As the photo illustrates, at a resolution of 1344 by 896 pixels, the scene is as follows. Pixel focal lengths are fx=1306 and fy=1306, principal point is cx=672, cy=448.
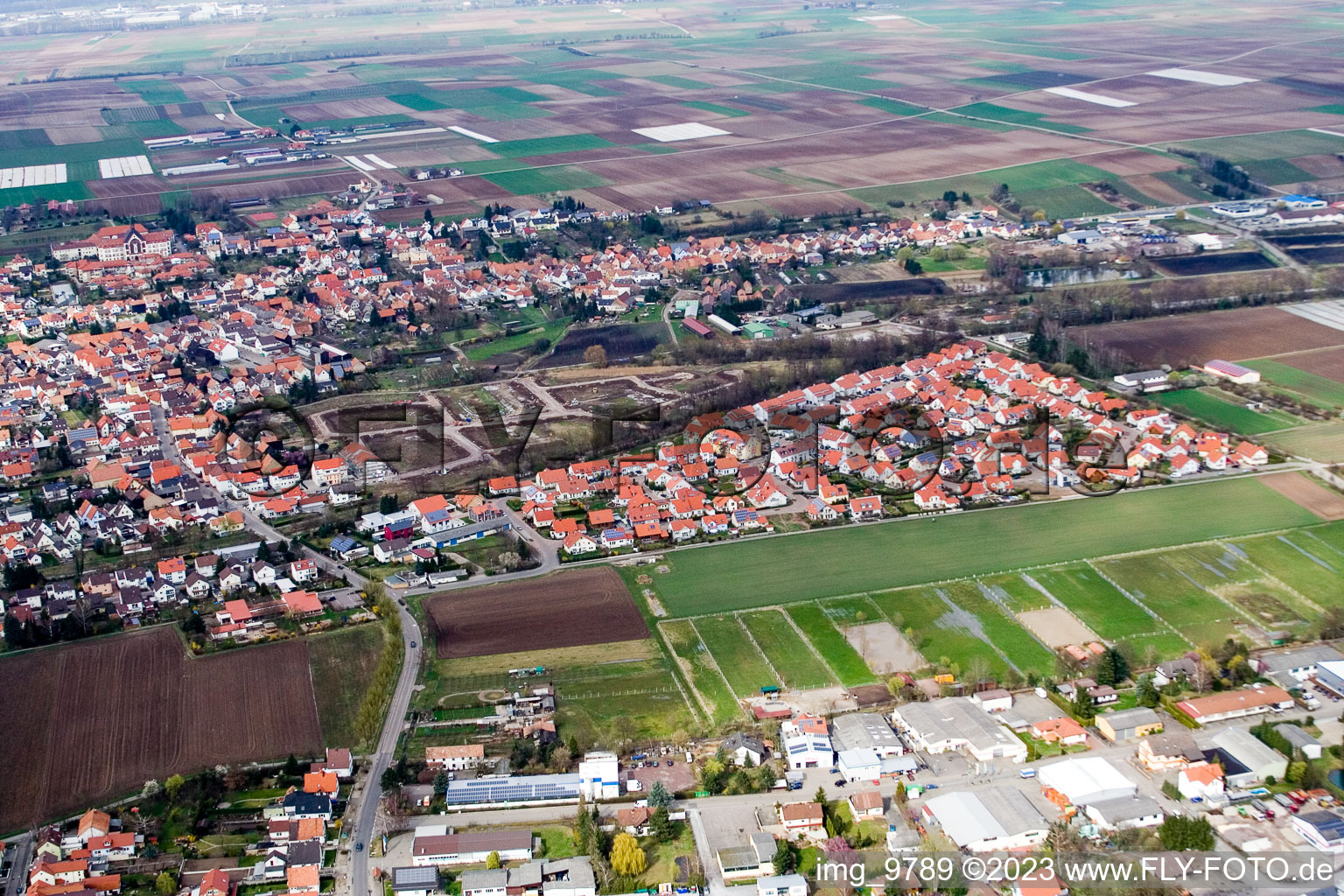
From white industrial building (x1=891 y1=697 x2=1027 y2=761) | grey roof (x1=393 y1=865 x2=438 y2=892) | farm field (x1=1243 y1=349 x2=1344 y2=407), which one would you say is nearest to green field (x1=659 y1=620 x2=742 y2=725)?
white industrial building (x1=891 y1=697 x2=1027 y2=761)

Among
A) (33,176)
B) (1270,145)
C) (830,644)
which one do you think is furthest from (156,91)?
(830,644)

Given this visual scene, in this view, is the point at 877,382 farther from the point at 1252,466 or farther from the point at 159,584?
the point at 159,584

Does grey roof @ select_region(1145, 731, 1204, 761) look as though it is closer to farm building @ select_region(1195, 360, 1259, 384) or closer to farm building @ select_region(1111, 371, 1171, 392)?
farm building @ select_region(1111, 371, 1171, 392)

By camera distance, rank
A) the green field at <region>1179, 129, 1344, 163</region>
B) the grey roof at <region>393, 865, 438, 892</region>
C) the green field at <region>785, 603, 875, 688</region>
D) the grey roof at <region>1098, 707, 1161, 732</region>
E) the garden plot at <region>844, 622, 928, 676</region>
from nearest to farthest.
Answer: the grey roof at <region>393, 865, 438, 892</region> < the grey roof at <region>1098, 707, 1161, 732</region> < the green field at <region>785, 603, 875, 688</region> < the garden plot at <region>844, 622, 928, 676</region> < the green field at <region>1179, 129, 1344, 163</region>

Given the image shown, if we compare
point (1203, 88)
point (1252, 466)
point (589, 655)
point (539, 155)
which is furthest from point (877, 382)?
point (1203, 88)

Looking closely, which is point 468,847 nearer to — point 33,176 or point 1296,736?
point 1296,736
